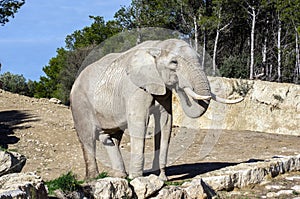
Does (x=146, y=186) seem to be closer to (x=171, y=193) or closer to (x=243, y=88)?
(x=171, y=193)

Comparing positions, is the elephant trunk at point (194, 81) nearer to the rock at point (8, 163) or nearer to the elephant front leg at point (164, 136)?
the elephant front leg at point (164, 136)

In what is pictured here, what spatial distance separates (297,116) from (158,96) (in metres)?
11.6

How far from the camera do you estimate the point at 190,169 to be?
10.6m

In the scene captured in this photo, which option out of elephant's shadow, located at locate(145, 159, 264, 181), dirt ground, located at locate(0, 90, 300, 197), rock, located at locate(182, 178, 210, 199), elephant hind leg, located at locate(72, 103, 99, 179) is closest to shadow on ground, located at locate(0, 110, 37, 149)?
dirt ground, located at locate(0, 90, 300, 197)

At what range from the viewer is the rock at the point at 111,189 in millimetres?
6828

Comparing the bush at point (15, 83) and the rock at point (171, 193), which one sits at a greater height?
the bush at point (15, 83)

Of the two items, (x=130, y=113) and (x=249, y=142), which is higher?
(x=130, y=113)

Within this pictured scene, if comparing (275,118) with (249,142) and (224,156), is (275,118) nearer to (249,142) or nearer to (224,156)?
(249,142)

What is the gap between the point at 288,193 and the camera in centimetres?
842

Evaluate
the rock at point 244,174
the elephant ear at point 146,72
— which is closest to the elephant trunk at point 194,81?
the elephant ear at point 146,72

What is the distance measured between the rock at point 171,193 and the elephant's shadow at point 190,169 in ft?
5.52

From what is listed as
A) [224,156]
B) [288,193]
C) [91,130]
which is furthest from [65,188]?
[224,156]

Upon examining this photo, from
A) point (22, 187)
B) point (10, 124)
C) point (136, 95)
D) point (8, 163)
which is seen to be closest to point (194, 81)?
point (136, 95)

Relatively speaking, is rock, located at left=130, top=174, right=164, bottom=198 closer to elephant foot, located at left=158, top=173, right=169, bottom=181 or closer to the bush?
elephant foot, located at left=158, top=173, right=169, bottom=181
